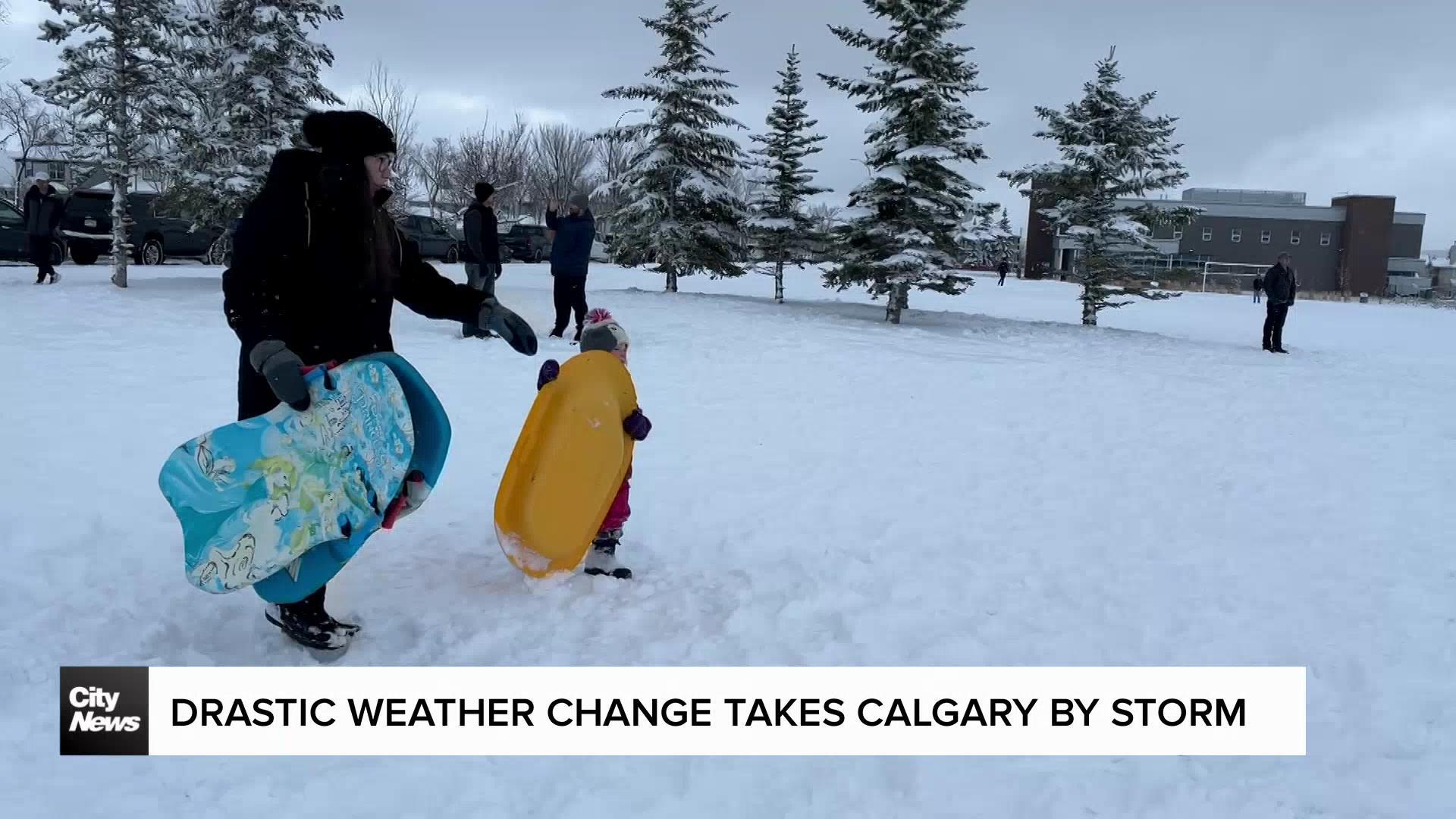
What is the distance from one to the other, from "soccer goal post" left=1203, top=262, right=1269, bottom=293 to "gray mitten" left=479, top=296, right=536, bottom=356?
132ft

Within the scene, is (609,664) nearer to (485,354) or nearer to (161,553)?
(161,553)

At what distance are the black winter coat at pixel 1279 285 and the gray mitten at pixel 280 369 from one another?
1760cm

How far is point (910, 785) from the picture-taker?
3.06m

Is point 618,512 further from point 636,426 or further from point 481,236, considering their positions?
point 481,236

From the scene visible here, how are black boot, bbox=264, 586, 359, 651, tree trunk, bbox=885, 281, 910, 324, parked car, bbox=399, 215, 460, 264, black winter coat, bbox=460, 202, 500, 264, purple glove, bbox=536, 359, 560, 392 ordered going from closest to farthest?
1. black boot, bbox=264, 586, 359, 651
2. purple glove, bbox=536, 359, 560, 392
3. black winter coat, bbox=460, 202, 500, 264
4. tree trunk, bbox=885, 281, 910, 324
5. parked car, bbox=399, 215, 460, 264

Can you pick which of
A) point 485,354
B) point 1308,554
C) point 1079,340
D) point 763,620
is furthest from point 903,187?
point 763,620

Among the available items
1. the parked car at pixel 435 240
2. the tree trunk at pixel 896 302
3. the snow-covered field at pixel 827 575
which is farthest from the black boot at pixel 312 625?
the parked car at pixel 435 240

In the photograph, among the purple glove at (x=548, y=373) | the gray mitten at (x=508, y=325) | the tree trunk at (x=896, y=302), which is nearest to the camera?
the gray mitten at (x=508, y=325)

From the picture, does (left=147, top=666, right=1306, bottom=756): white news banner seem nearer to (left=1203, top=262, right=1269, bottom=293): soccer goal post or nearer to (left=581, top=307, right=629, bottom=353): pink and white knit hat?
(left=581, top=307, right=629, bottom=353): pink and white knit hat

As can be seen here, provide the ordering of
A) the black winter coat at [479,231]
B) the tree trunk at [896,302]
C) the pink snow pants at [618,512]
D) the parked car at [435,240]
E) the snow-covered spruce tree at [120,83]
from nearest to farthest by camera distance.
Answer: the pink snow pants at [618,512]
the black winter coat at [479,231]
the snow-covered spruce tree at [120,83]
the tree trunk at [896,302]
the parked car at [435,240]

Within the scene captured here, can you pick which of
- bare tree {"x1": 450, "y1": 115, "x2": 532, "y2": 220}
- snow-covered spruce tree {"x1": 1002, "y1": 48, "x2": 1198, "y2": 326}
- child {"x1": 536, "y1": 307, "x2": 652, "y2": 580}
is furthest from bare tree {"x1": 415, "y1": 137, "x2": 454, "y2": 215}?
child {"x1": 536, "y1": 307, "x2": 652, "y2": 580}

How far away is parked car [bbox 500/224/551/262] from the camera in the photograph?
38.7 metres

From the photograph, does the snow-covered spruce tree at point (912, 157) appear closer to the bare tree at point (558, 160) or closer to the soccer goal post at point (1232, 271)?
the soccer goal post at point (1232, 271)

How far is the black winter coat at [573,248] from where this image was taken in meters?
12.1
